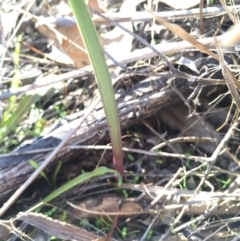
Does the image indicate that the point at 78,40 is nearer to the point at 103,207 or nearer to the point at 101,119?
the point at 101,119

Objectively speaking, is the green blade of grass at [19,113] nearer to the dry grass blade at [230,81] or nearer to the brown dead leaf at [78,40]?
the brown dead leaf at [78,40]

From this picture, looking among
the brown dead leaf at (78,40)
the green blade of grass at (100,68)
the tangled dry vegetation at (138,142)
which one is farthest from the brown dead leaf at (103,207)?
the brown dead leaf at (78,40)

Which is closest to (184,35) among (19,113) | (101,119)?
(101,119)

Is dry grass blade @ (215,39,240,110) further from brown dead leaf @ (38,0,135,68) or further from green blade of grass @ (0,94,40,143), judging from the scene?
green blade of grass @ (0,94,40,143)

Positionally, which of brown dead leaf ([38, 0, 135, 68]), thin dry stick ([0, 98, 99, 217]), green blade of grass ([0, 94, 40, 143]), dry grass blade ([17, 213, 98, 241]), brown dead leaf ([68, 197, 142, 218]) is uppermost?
brown dead leaf ([38, 0, 135, 68])

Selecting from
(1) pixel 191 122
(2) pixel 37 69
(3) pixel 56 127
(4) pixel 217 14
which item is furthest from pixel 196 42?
(2) pixel 37 69

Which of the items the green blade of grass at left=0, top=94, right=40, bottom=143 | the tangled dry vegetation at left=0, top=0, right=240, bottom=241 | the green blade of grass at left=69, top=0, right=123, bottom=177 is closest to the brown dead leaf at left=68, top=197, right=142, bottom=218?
the tangled dry vegetation at left=0, top=0, right=240, bottom=241
